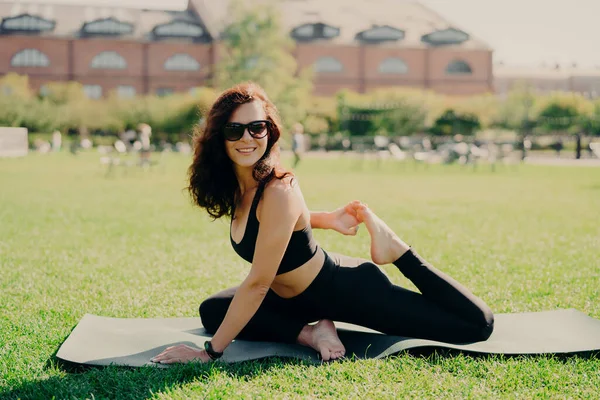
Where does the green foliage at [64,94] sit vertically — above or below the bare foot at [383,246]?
above

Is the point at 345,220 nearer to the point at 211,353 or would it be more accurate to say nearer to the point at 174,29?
the point at 211,353

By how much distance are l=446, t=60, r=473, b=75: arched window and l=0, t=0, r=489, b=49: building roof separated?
1.33m

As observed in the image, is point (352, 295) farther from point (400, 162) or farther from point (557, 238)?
point (400, 162)

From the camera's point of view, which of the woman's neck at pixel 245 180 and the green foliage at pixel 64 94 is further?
the green foliage at pixel 64 94

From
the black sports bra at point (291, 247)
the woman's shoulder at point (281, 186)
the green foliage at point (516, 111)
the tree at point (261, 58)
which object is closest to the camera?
the woman's shoulder at point (281, 186)

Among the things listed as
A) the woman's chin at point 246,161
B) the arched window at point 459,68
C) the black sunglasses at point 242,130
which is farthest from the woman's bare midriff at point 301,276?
the arched window at point 459,68

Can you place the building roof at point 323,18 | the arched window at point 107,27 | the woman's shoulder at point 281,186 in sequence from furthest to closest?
the building roof at point 323,18 → the arched window at point 107,27 → the woman's shoulder at point 281,186

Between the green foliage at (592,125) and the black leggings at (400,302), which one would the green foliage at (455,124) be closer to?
the green foliage at (592,125)

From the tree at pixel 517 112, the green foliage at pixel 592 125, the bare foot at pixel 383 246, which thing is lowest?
the bare foot at pixel 383 246

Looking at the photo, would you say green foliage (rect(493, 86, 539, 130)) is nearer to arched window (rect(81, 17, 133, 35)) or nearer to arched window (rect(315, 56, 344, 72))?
arched window (rect(315, 56, 344, 72))

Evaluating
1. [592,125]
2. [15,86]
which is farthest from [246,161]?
[15,86]

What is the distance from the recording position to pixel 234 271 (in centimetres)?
576

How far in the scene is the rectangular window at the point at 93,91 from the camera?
48.3m

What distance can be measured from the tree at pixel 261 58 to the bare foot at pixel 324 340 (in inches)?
1473
